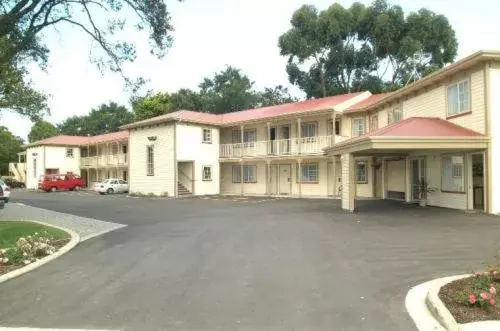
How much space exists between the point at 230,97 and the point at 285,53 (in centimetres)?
1232

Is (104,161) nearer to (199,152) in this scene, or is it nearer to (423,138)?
(199,152)

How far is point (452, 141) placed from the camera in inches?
670

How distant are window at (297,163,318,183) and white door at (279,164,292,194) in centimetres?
112

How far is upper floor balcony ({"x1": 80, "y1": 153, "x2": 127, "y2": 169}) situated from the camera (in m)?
44.1

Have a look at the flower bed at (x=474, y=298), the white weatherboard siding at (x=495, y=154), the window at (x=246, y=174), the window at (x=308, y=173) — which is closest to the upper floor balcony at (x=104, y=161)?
the window at (x=246, y=174)

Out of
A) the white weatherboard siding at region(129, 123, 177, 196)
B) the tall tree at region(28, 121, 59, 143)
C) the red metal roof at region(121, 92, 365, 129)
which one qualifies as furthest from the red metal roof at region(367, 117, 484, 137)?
the tall tree at region(28, 121, 59, 143)

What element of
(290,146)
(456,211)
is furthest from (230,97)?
(456,211)

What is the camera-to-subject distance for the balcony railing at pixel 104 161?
44.2 m

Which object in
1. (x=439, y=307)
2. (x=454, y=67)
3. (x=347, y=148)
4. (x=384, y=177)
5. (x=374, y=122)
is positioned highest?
(x=454, y=67)

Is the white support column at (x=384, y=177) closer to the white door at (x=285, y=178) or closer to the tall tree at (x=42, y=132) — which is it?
the white door at (x=285, y=178)

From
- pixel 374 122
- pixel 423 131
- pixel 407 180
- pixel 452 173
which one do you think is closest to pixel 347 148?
pixel 423 131

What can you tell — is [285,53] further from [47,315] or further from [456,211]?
[47,315]

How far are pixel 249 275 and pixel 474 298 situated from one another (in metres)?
3.72

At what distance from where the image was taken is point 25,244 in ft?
35.3
